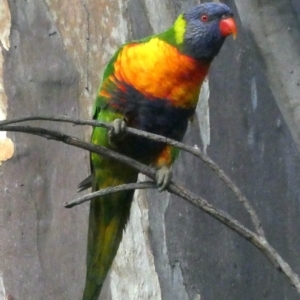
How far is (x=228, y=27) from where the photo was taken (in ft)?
3.78

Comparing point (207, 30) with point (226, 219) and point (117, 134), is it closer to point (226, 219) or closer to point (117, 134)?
point (117, 134)

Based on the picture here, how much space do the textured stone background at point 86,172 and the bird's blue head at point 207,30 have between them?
138mm

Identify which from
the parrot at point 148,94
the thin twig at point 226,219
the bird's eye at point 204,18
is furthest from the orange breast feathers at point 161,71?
the thin twig at point 226,219

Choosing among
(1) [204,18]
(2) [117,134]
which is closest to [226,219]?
(2) [117,134]

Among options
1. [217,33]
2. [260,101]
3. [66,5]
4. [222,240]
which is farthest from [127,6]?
[222,240]

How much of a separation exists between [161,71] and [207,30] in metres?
0.15

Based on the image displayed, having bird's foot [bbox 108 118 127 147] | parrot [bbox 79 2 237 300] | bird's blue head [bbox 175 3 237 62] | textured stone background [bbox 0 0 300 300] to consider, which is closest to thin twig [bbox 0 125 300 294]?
bird's foot [bbox 108 118 127 147]

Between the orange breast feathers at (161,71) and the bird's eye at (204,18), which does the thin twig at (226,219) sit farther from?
the bird's eye at (204,18)

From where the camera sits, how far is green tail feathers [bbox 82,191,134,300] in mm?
1092

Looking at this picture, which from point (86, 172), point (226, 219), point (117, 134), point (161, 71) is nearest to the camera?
point (226, 219)

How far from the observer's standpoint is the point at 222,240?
5.17 feet

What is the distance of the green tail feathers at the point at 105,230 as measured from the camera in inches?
43.0

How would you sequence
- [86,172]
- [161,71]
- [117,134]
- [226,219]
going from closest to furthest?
[226,219] < [117,134] < [161,71] < [86,172]

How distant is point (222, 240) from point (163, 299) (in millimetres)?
265
